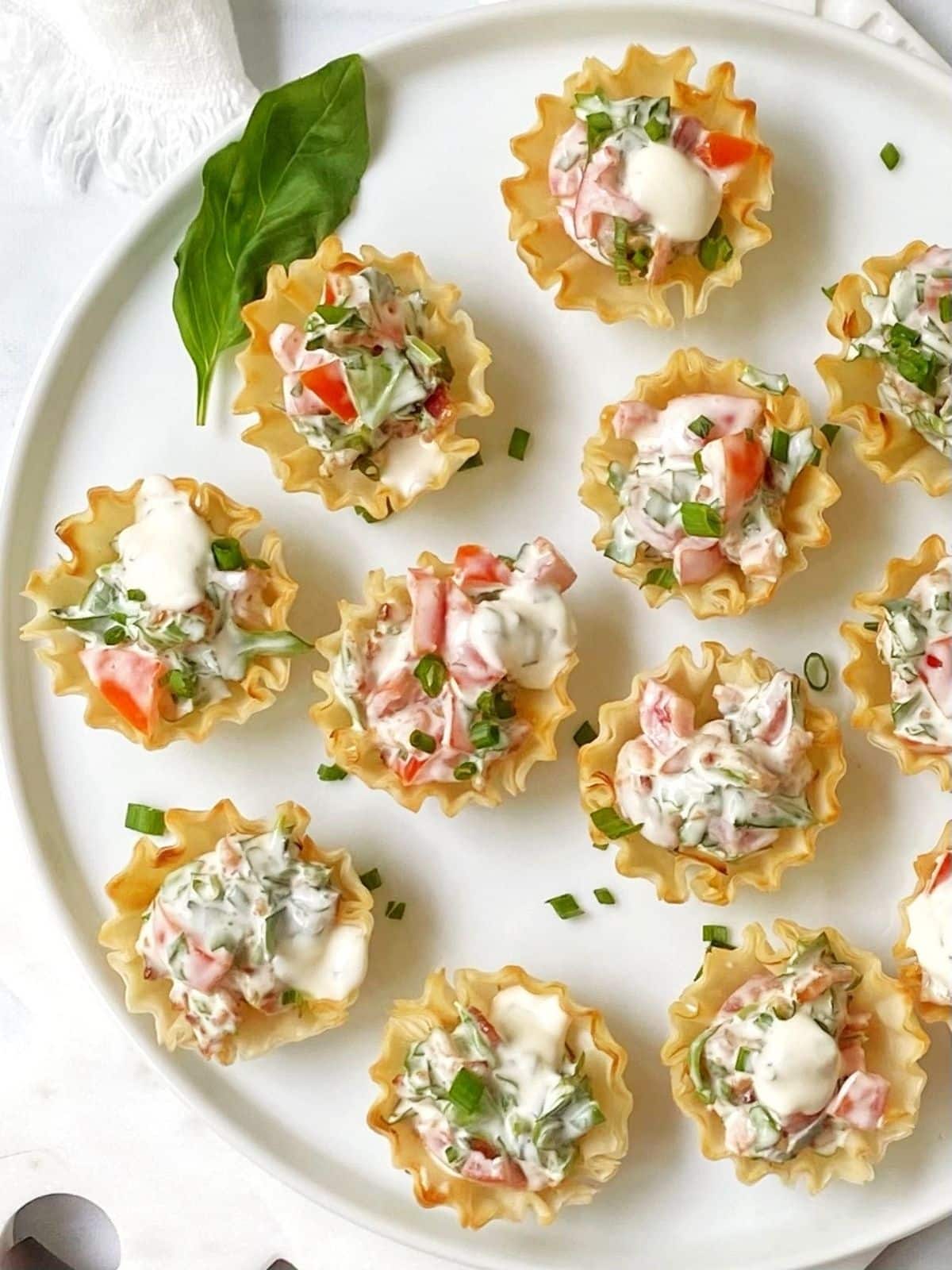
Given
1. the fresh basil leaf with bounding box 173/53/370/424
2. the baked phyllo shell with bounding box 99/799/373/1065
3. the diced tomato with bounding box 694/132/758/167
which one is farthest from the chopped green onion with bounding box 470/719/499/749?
the diced tomato with bounding box 694/132/758/167

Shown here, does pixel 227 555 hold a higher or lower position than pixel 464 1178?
higher

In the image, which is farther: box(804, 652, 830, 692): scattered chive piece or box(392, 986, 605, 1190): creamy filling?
box(804, 652, 830, 692): scattered chive piece

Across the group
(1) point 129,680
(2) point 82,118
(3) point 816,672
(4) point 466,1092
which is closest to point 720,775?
(3) point 816,672

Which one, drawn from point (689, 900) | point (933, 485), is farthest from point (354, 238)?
point (689, 900)

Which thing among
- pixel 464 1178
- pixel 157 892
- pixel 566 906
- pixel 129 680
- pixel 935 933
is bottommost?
pixel 464 1178

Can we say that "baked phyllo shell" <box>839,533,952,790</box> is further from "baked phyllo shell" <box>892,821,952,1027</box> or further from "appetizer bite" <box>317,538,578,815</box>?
"appetizer bite" <box>317,538,578,815</box>

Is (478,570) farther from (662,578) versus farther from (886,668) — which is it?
(886,668)

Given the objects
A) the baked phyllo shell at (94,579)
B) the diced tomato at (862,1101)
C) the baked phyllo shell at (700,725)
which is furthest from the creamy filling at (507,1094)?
the baked phyllo shell at (94,579)
